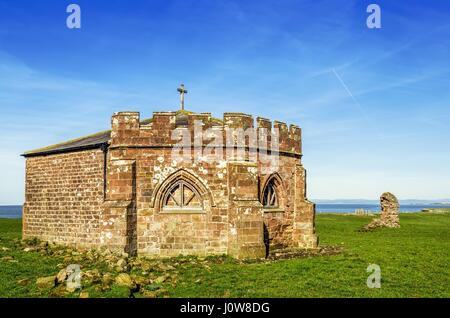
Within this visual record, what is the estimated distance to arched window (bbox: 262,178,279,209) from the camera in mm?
16777

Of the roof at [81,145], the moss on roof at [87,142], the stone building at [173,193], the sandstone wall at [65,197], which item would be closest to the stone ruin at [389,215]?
the stone building at [173,193]

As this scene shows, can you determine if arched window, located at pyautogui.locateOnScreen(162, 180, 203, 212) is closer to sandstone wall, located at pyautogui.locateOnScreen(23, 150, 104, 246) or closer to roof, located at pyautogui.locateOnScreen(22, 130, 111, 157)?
sandstone wall, located at pyautogui.locateOnScreen(23, 150, 104, 246)

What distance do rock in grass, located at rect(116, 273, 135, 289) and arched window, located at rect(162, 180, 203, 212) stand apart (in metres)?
4.80

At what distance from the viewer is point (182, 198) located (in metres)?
14.7

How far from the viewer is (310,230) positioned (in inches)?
697

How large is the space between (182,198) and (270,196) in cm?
431

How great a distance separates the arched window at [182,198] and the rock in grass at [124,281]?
189 inches

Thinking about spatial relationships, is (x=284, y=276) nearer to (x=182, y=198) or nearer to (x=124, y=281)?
(x=124, y=281)

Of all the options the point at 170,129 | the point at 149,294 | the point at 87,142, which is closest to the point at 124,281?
the point at 149,294

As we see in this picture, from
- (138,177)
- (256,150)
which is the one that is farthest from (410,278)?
(138,177)

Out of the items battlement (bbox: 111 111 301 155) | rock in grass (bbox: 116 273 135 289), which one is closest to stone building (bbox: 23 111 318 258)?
battlement (bbox: 111 111 301 155)

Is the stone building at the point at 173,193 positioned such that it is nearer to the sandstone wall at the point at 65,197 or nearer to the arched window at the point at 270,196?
the sandstone wall at the point at 65,197

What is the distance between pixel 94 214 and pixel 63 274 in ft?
20.6
